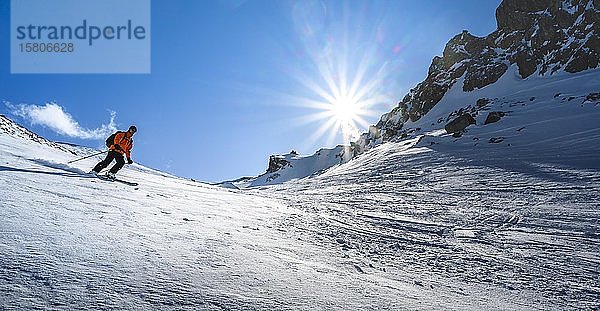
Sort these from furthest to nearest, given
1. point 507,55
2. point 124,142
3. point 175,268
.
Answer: point 507,55 < point 124,142 < point 175,268

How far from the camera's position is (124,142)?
11.0m

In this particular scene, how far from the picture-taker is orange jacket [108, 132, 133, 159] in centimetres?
1087

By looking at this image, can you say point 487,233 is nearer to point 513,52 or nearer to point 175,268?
point 175,268

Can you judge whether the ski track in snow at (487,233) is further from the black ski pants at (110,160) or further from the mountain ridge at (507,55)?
the mountain ridge at (507,55)

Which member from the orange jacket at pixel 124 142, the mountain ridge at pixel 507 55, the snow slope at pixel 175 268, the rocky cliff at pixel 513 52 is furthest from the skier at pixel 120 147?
the rocky cliff at pixel 513 52

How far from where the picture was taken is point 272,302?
9.05ft

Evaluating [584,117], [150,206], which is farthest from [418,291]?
[584,117]

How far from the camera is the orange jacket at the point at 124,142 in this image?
1087cm

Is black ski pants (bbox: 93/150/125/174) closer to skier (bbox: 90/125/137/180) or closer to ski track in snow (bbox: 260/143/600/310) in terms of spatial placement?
skier (bbox: 90/125/137/180)

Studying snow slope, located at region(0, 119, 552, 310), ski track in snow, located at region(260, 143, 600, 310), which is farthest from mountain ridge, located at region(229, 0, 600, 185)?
snow slope, located at region(0, 119, 552, 310)

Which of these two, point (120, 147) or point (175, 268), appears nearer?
point (175, 268)

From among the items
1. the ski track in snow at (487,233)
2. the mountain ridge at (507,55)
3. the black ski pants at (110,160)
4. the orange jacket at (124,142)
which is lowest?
the ski track in snow at (487,233)

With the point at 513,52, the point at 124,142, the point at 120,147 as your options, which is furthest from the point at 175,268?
the point at 513,52

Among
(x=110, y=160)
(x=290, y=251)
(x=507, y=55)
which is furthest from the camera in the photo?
(x=507, y=55)
